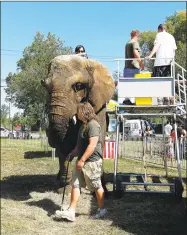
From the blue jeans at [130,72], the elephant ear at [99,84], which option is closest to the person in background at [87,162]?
the elephant ear at [99,84]

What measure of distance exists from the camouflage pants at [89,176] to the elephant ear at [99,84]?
178cm

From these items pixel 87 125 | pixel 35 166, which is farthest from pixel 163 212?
pixel 35 166

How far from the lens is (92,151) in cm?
666

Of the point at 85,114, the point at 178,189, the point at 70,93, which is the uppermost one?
the point at 70,93

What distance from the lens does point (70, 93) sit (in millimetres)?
7578

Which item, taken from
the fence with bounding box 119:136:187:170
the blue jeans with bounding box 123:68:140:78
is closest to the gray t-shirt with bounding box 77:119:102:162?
the blue jeans with bounding box 123:68:140:78

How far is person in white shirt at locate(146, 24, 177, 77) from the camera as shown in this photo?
30.7 ft

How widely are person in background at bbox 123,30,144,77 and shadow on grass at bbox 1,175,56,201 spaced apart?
323 cm

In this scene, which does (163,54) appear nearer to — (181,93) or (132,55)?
(132,55)

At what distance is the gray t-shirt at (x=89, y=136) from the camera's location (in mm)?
6734

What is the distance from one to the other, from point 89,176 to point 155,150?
14.3m

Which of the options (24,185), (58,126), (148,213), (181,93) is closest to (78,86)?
(58,126)

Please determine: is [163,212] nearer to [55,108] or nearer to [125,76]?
[55,108]

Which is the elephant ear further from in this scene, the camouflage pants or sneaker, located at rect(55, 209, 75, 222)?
sneaker, located at rect(55, 209, 75, 222)
